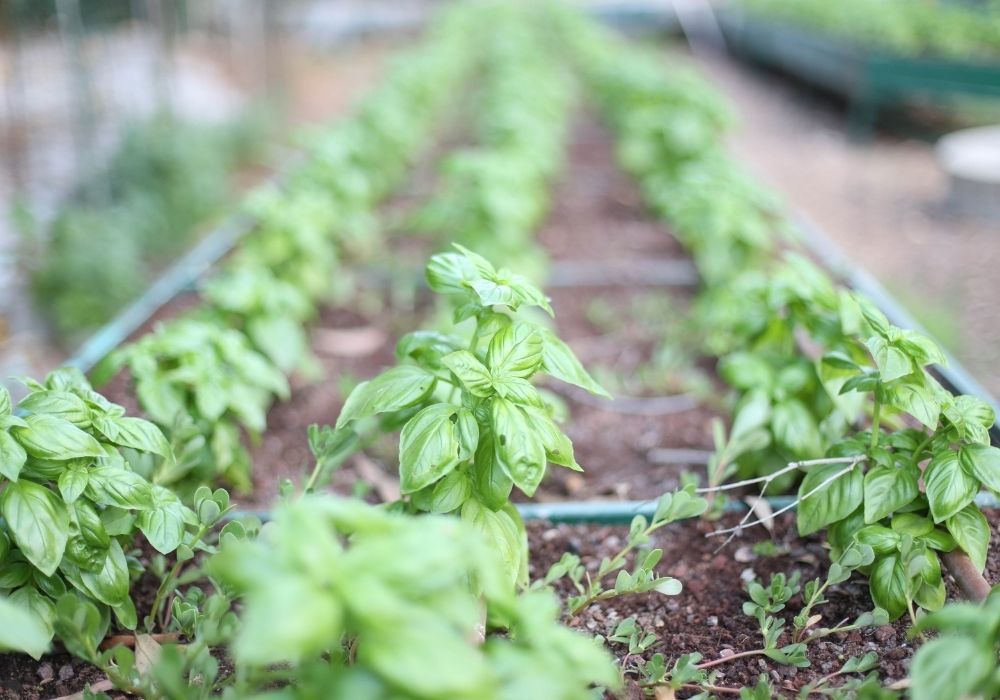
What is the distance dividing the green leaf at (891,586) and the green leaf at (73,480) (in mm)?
1563

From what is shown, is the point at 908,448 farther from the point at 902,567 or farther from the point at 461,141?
the point at 461,141

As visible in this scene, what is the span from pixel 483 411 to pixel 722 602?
78 centimetres

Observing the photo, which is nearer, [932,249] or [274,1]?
[932,249]

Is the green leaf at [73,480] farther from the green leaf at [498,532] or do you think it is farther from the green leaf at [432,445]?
the green leaf at [498,532]

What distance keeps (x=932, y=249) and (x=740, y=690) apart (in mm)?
4667

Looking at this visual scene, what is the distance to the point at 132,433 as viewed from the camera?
5.79 ft

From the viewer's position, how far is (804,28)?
10.6 meters

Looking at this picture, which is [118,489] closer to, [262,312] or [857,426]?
[262,312]

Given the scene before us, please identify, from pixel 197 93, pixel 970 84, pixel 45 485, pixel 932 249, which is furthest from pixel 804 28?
pixel 45 485

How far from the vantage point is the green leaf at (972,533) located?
1.71 metres

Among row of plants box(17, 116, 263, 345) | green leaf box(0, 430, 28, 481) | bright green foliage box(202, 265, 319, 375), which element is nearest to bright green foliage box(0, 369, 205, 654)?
green leaf box(0, 430, 28, 481)

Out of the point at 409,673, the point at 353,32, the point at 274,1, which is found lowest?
the point at 353,32

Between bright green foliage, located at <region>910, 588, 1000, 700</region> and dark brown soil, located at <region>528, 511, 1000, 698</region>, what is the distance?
497mm

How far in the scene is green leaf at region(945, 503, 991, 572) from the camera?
1.71 m
